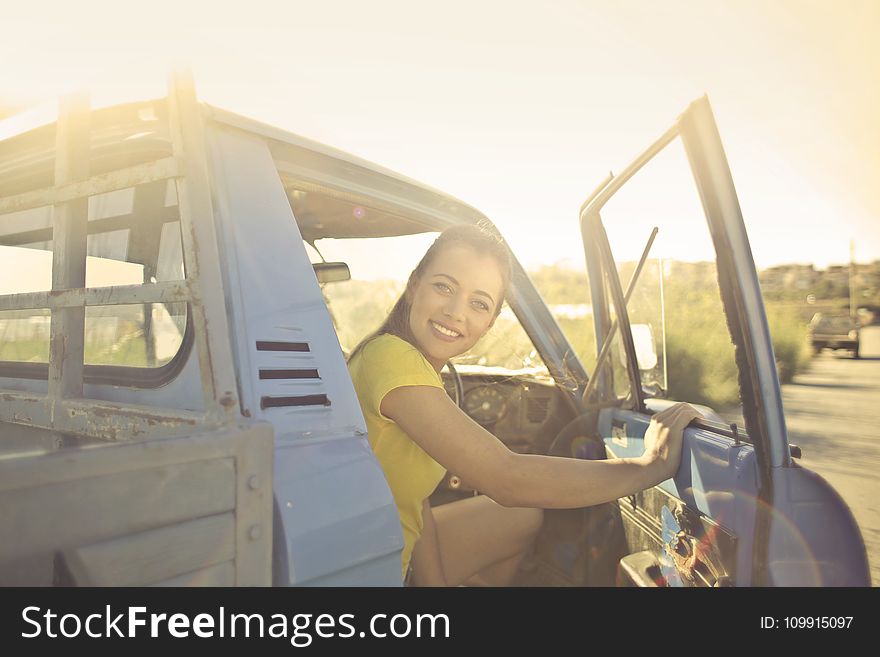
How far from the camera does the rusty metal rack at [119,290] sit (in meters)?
1.17

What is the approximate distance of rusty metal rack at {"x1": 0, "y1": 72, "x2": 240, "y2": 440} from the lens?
3.83 ft

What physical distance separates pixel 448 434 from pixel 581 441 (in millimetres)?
1318

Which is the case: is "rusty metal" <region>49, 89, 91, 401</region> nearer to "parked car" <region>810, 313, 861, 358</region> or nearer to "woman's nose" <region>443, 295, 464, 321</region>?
"woman's nose" <region>443, 295, 464, 321</region>

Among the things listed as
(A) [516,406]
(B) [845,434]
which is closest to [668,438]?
(A) [516,406]

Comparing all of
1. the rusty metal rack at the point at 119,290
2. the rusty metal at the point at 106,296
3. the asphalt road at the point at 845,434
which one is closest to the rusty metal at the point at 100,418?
the rusty metal rack at the point at 119,290

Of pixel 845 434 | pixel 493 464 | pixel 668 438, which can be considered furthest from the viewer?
pixel 845 434

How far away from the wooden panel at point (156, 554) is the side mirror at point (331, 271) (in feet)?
6.57

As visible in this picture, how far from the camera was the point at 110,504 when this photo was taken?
0.86m

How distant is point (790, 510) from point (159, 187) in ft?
6.36

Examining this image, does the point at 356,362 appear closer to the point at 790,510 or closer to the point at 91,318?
the point at 91,318

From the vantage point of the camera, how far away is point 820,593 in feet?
4.93

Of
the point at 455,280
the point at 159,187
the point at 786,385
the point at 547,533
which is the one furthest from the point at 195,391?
the point at 786,385

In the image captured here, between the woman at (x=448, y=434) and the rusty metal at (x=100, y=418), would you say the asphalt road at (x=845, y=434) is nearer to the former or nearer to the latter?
the woman at (x=448, y=434)

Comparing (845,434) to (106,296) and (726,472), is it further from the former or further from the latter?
(106,296)
